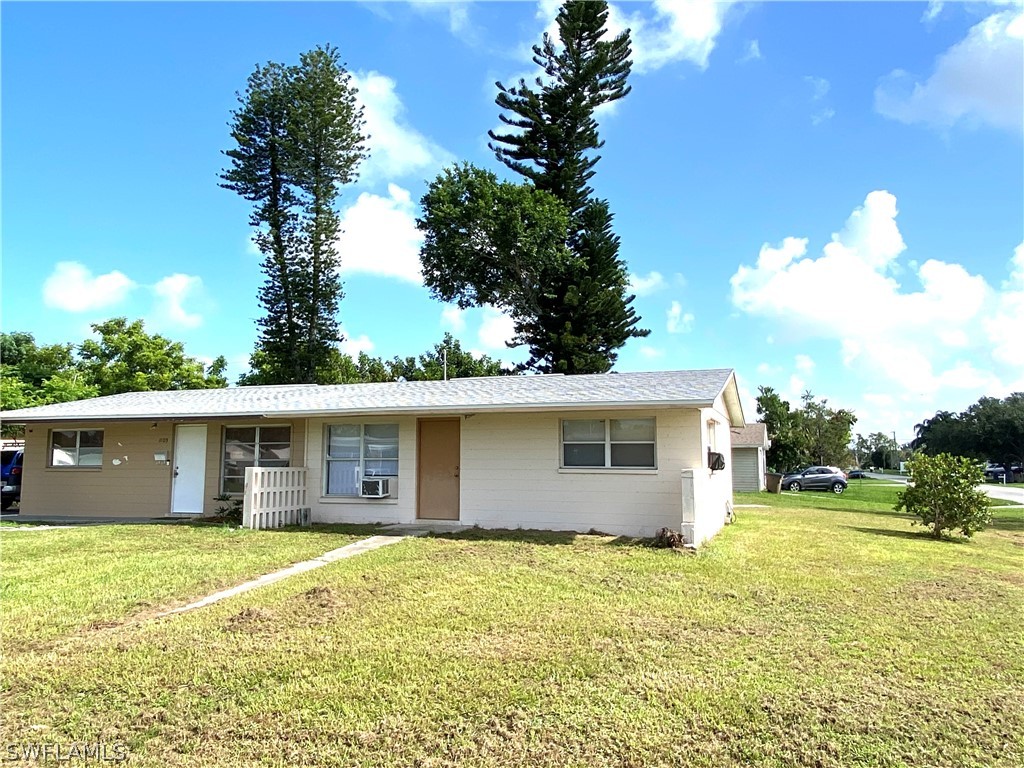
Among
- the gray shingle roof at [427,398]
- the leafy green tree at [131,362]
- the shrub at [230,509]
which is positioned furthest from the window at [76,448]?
the leafy green tree at [131,362]

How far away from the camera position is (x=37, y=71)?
10922mm

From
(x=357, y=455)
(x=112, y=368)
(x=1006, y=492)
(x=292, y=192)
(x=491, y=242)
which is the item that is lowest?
(x=1006, y=492)

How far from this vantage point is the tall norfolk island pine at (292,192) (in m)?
29.1

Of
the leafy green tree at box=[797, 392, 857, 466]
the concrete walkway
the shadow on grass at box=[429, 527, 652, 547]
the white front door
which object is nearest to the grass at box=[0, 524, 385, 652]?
the concrete walkway

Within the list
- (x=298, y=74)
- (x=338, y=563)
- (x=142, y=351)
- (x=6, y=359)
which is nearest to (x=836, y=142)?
(x=338, y=563)

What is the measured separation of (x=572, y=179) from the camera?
95.4 feet

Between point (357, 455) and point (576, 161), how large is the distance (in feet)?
69.7

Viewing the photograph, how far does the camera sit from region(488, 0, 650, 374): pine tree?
2784 centimetres

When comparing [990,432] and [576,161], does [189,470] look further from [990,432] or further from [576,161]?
[990,432]

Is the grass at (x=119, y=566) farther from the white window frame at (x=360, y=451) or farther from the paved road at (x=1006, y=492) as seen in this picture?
the paved road at (x=1006, y=492)

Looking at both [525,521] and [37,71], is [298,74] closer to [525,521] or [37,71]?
[37,71]

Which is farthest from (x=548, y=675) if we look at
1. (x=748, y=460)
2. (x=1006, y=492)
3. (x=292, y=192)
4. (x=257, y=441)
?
(x=1006, y=492)

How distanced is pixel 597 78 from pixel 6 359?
1555 inches

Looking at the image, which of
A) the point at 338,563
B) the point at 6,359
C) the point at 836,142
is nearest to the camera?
the point at 338,563
